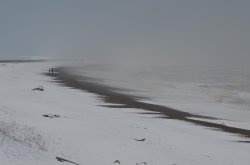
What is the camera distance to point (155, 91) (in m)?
51.6

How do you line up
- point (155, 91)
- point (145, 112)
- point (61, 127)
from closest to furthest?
point (61, 127) < point (145, 112) < point (155, 91)

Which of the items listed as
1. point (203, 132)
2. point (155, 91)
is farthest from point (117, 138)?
point (155, 91)

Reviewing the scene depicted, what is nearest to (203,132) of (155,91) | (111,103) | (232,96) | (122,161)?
(122,161)

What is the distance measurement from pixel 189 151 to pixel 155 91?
32.6m

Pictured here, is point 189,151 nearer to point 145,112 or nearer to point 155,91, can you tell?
point 145,112

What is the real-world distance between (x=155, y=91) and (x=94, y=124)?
93.7 feet

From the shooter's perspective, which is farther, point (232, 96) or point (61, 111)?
point (232, 96)

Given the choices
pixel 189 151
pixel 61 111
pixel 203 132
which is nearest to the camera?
pixel 189 151

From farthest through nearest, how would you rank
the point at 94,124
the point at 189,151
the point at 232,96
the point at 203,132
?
the point at 232,96 < the point at 203,132 < the point at 94,124 < the point at 189,151

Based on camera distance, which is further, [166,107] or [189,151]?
[166,107]

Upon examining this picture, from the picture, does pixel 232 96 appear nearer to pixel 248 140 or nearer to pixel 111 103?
pixel 111 103

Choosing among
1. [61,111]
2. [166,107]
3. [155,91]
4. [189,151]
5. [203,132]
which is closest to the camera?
[189,151]

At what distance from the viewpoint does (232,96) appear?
147 feet

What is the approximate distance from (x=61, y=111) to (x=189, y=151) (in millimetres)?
12092
